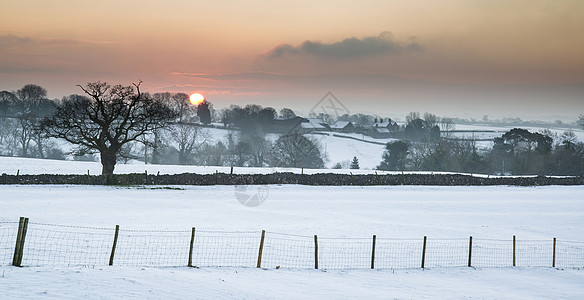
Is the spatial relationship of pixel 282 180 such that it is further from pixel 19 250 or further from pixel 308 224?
pixel 19 250

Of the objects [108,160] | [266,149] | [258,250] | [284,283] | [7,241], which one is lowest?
[7,241]

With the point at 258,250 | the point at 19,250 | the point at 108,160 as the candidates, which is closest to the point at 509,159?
the point at 108,160

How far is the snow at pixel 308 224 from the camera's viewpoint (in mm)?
13102

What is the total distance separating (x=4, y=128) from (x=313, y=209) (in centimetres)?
11165

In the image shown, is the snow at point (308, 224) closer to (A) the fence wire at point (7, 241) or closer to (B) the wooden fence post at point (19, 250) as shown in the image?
(B) the wooden fence post at point (19, 250)

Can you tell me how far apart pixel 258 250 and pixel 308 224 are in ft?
27.0

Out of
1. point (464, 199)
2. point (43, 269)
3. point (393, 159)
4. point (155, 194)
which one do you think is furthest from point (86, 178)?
point (393, 159)

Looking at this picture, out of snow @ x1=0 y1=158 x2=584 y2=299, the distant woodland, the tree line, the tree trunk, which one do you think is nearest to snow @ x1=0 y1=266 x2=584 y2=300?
snow @ x1=0 y1=158 x2=584 y2=299

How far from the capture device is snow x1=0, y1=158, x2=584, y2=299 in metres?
13.1

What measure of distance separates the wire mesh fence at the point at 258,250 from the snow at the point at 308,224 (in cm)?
126

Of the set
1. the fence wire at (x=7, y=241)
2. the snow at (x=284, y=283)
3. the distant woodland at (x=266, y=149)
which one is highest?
the distant woodland at (x=266, y=149)

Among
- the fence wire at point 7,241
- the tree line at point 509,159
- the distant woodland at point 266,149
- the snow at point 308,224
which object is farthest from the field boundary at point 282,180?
the tree line at point 509,159

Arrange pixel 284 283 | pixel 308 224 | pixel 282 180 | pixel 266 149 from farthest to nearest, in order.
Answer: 1. pixel 266 149
2. pixel 282 180
3. pixel 308 224
4. pixel 284 283

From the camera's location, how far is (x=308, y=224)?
28984 mm
